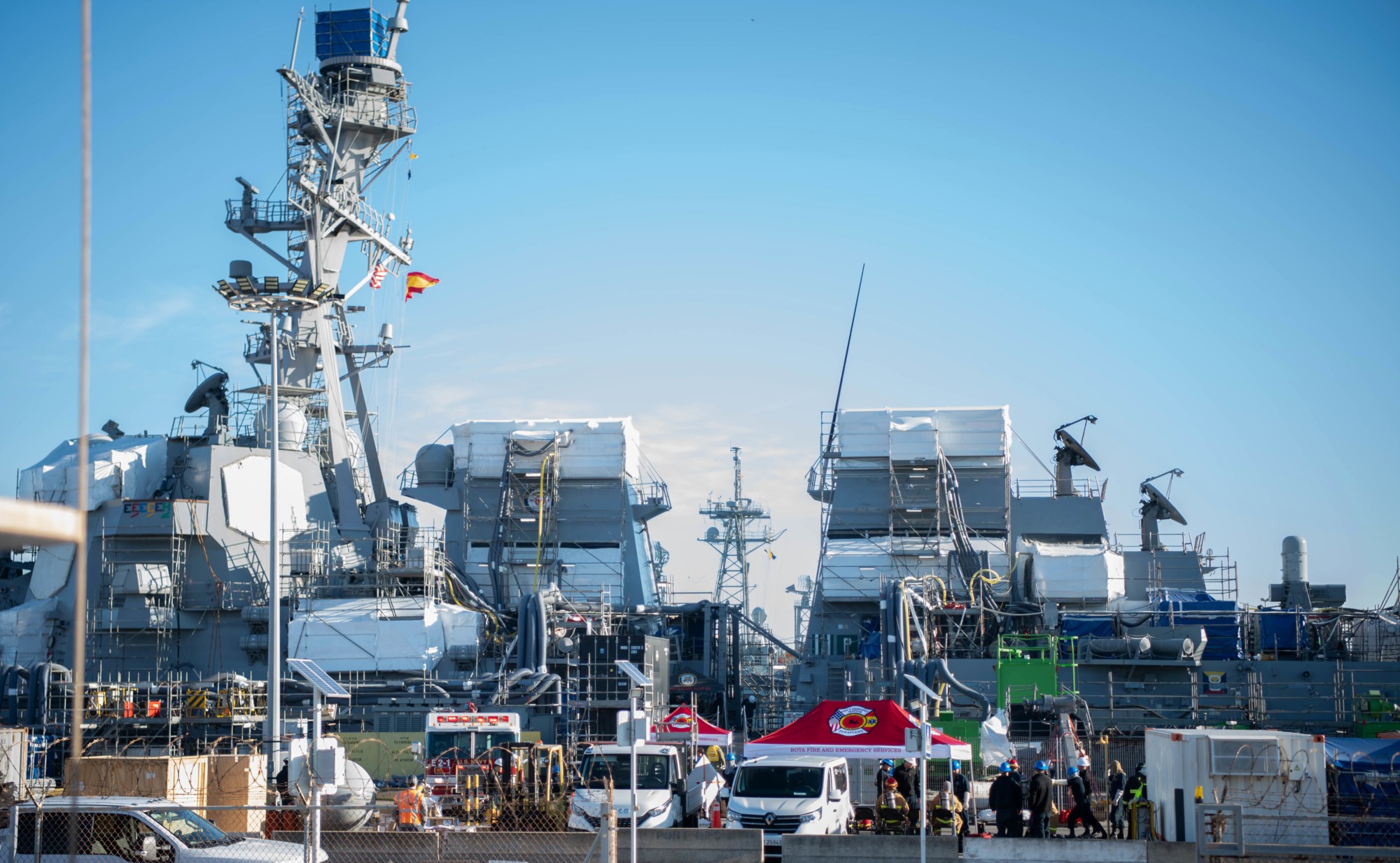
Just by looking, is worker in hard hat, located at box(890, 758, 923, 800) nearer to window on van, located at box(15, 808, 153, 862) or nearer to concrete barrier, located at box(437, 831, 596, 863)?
concrete barrier, located at box(437, 831, 596, 863)

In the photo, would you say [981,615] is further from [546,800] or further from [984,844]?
[984,844]

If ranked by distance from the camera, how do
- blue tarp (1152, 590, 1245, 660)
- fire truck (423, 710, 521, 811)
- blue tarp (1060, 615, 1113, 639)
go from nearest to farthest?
fire truck (423, 710, 521, 811)
blue tarp (1060, 615, 1113, 639)
blue tarp (1152, 590, 1245, 660)

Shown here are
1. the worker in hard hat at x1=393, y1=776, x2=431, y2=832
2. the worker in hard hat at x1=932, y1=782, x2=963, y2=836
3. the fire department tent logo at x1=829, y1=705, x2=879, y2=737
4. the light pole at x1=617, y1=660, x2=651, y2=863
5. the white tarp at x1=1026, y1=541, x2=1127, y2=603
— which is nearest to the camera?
the light pole at x1=617, y1=660, x2=651, y2=863

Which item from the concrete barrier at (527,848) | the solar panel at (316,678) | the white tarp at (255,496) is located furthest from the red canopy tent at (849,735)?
the white tarp at (255,496)

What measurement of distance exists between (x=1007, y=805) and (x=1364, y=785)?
6.85m

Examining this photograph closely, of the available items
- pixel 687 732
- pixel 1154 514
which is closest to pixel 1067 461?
pixel 1154 514

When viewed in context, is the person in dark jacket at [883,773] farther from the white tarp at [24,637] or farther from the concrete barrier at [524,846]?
the white tarp at [24,637]

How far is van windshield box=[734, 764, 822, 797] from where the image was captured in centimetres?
2016

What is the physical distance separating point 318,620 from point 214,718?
8.16 meters

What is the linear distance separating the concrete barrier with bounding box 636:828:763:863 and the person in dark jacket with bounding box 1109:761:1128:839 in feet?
21.4

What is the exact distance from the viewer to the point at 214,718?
101 feet

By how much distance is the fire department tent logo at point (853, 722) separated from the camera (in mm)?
Result: 21438

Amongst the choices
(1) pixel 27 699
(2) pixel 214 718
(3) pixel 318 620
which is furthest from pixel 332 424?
(2) pixel 214 718

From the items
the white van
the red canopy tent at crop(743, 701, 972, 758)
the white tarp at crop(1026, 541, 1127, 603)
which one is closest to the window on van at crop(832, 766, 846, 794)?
the white van
